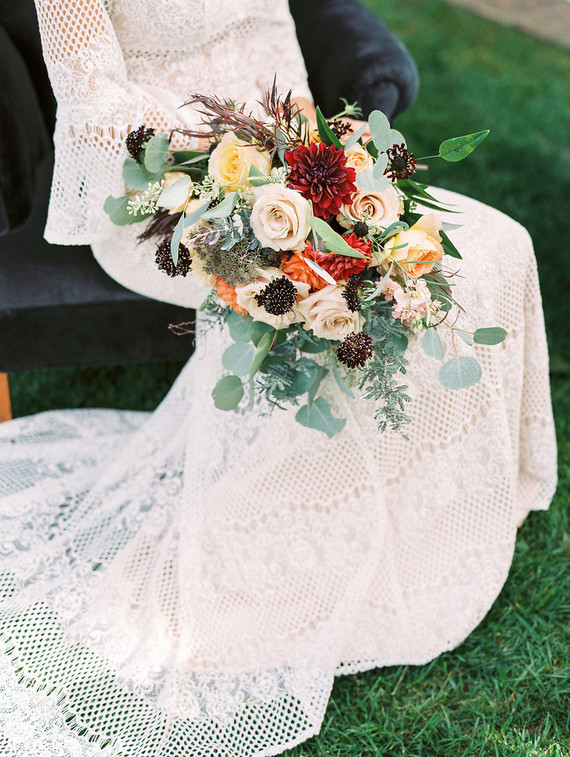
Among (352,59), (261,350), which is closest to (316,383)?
(261,350)

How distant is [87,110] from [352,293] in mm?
648

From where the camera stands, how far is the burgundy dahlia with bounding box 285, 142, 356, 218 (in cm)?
116

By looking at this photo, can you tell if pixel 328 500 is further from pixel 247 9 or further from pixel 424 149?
pixel 424 149

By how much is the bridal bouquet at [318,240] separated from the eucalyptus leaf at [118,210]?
0.12 meters

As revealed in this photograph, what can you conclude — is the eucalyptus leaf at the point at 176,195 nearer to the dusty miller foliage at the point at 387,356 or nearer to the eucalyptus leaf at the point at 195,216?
the eucalyptus leaf at the point at 195,216

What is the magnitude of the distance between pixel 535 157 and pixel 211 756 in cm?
278

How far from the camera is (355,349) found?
117 centimetres

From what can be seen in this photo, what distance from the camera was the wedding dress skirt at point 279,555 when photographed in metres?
1.41

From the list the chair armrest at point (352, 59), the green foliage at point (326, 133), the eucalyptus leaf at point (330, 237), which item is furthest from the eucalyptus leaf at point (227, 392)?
the chair armrest at point (352, 59)

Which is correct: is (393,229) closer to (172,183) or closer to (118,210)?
(172,183)

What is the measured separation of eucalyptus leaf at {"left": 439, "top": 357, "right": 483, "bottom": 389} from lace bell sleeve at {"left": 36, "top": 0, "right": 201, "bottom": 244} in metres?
0.73

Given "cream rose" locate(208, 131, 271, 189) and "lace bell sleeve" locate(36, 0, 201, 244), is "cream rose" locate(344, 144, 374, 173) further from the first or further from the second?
"lace bell sleeve" locate(36, 0, 201, 244)

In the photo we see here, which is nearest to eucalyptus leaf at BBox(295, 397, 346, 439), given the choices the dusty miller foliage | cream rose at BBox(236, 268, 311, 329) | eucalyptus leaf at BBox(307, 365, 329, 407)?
eucalyptus leaf at BBox(307, 365, 329, 407)

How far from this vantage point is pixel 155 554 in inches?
62.8
